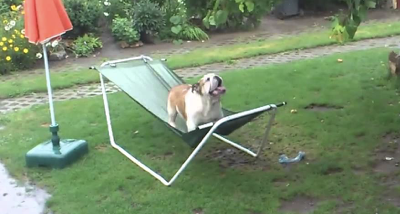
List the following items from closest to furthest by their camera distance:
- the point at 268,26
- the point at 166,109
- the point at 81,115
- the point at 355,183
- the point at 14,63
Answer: the point at 355,183
the point at 166,109
the point at 81,115
the point at 14,63
the point at 268,26

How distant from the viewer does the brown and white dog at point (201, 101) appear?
470 cm

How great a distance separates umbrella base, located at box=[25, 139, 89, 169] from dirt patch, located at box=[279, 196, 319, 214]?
1.93 m

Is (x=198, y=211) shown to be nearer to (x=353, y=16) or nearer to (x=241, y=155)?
(x=241, y=155)

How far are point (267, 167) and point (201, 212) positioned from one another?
96 centimetres

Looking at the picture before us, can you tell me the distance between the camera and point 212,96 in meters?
4.75

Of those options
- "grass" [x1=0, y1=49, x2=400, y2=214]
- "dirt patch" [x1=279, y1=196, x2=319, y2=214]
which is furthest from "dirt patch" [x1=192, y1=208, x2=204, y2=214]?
"dirt patch" [x1=279, y1=196, x2=319, y2=214]

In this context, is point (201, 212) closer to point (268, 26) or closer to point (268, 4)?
point (268, 4)

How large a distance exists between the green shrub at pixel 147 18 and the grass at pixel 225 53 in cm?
121

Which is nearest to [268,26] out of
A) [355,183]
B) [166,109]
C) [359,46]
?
[359,46]

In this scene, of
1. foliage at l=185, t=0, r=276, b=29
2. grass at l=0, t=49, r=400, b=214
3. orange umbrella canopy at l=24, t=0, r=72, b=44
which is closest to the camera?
foliage at l=185, t=0, r=276, b=29

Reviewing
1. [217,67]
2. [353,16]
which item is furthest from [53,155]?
[217,67]

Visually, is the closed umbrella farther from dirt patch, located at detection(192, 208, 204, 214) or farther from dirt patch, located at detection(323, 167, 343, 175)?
dirt patch, located at detection(323, 167, 343, 175)

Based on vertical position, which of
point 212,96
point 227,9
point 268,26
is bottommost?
point 268,26

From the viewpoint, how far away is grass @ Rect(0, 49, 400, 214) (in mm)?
4312
